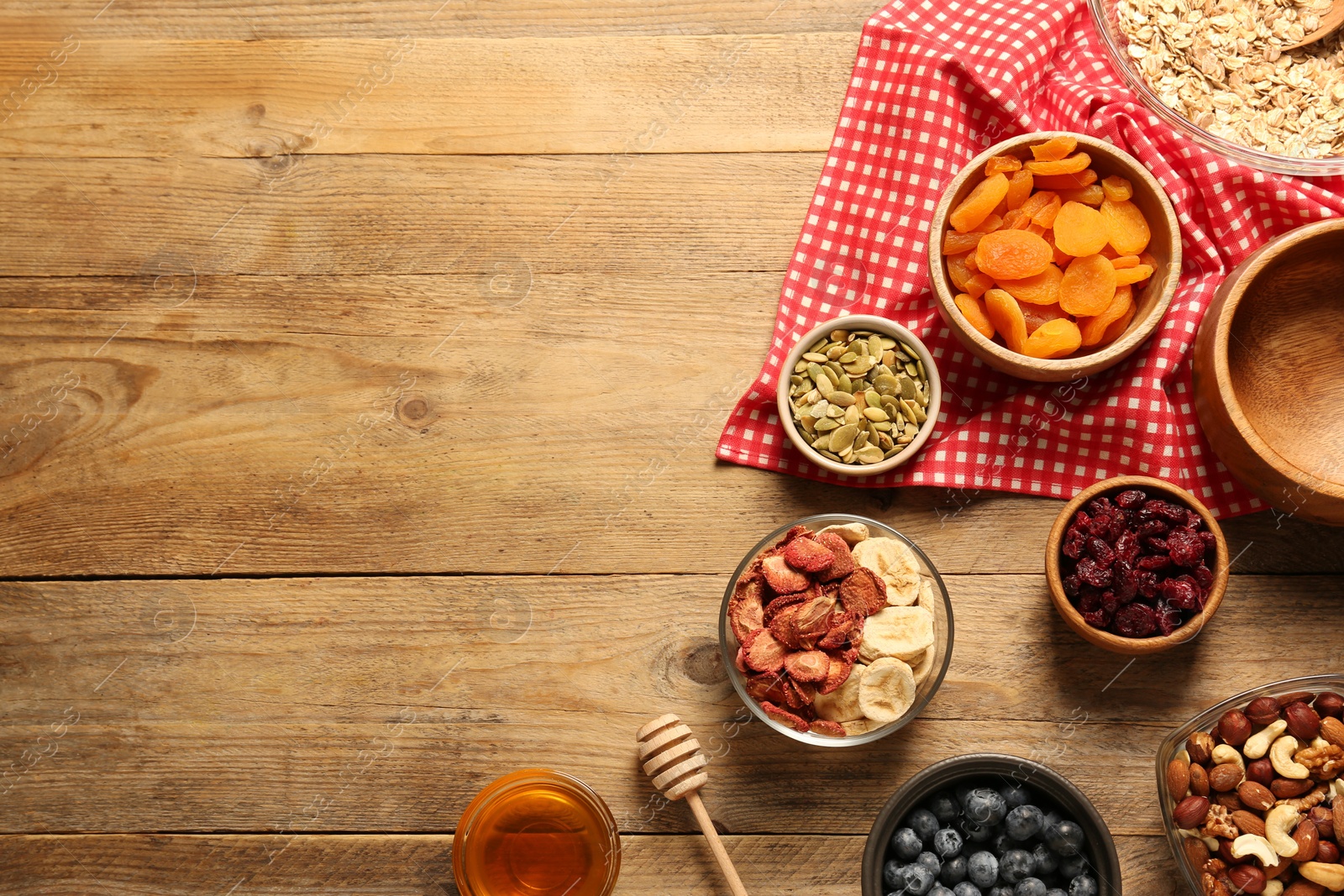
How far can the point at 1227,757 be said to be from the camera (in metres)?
1.45

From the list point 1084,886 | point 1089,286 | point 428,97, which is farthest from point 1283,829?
point 428,97

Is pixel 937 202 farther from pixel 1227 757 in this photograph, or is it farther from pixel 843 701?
pixel 1227 757

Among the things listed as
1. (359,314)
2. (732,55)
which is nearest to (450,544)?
(359,314)

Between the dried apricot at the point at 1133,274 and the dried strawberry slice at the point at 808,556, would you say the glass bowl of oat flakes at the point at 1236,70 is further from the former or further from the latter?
the dried strawberry slice at the point at 808,556

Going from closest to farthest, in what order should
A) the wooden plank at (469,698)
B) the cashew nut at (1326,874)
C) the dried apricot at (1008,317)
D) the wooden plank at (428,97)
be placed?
1. the cashew nut at (1326,874)
2. the dried apricot at (1008,317)
3. the wooden plank at (469,698)
4. the wooden plank at (428,97)

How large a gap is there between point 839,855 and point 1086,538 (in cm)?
68

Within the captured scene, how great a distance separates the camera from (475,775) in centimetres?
163

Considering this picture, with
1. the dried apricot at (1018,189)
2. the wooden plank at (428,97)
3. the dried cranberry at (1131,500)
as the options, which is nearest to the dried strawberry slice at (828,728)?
the dried cranberry at (1131,500)

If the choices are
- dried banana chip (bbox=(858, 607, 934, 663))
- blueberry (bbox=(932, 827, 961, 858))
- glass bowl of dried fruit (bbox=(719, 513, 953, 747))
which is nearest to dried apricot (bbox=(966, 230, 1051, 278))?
glass bowl of dried fruit (bbox=(719, 513, 953, 747))

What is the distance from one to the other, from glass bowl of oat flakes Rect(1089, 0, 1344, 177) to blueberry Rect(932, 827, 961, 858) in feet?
4.02

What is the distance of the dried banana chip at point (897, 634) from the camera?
1.42 metres

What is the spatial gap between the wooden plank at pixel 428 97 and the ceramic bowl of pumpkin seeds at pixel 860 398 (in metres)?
0.41

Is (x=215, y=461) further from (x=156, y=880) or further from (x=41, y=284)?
(x=156, y=880)

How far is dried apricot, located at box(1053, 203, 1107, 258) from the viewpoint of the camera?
1499 millimetres
